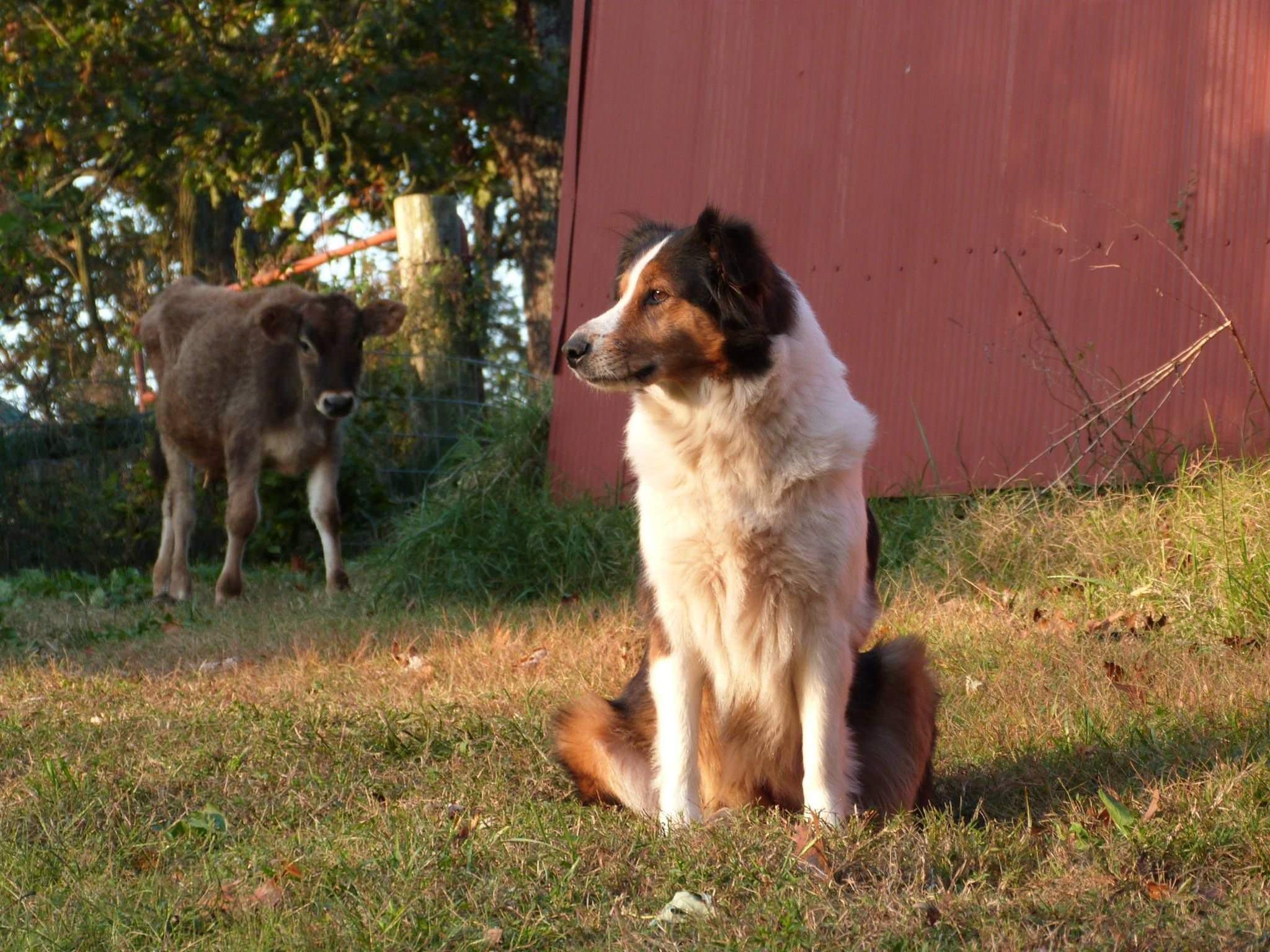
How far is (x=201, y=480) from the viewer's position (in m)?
11.3

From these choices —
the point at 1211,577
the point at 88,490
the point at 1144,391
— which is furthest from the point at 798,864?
the point at 88,490

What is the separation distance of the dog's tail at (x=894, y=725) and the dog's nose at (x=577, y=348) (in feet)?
3.78

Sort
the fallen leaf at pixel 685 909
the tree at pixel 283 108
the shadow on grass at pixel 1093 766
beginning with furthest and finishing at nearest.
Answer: the tree at pixel 283 108, the shadow on grass at pixel 1093 766, the fallen leaf at pixel 685 909

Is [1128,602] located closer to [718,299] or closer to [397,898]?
[718,299]

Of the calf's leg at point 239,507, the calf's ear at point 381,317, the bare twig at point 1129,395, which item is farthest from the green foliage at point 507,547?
the bare twig at point 1129,395

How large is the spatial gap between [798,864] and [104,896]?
1652mm

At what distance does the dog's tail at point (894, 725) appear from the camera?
4031mm

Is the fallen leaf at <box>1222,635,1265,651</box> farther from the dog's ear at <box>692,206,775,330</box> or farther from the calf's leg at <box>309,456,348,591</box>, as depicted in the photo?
the calf's leg at <box>309,456,348,591</box>

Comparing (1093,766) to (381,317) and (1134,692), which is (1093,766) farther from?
(381,317)

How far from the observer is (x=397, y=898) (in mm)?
3275

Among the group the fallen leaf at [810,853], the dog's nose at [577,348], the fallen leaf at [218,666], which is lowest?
the fallen leaf at [218,666]

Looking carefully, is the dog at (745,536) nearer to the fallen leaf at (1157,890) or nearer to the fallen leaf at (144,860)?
the fallen leaf at (1157,890)

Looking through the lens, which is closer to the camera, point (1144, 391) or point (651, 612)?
point (651, 612)

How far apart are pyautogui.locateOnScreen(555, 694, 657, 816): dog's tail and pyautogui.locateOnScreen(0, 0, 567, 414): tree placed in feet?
36.5
